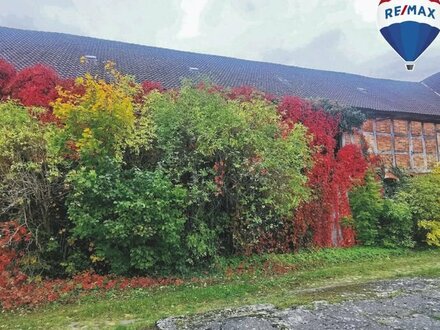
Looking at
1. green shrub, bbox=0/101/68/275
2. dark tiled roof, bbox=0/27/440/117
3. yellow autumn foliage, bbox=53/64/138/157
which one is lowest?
green shrub, bbox=0/101/68/275

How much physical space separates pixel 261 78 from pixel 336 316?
12.9 metres

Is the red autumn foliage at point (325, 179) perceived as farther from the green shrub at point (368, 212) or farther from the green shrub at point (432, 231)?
the green shrub at point (432, 231)

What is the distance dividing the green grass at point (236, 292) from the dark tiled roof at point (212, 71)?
6379 mm

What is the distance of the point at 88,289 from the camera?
241 inches

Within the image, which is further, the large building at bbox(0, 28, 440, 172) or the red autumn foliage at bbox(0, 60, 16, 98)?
the large building at bbox(0, 28, 440, 172)

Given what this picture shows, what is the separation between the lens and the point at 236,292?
237 inches

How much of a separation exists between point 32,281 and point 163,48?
13765 millimetres

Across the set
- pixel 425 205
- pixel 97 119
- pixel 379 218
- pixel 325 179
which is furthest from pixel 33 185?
pixel 425 205

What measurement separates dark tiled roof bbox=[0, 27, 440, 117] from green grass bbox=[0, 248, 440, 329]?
638cm

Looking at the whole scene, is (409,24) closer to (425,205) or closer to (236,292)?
(425,205)

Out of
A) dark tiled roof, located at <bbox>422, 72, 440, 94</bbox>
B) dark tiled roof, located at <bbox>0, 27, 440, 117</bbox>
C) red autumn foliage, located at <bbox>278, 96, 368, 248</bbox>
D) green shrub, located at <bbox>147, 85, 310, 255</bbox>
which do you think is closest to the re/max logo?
green shrub, located at <bbox>147, 85, 310, 255</bbox>

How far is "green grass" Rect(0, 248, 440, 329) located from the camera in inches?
191

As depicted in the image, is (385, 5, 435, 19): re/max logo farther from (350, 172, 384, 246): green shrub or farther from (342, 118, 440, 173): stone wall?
(342, 118, 440, 173): stone wall

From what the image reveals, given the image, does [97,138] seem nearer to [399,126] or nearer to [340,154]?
[340,154]
